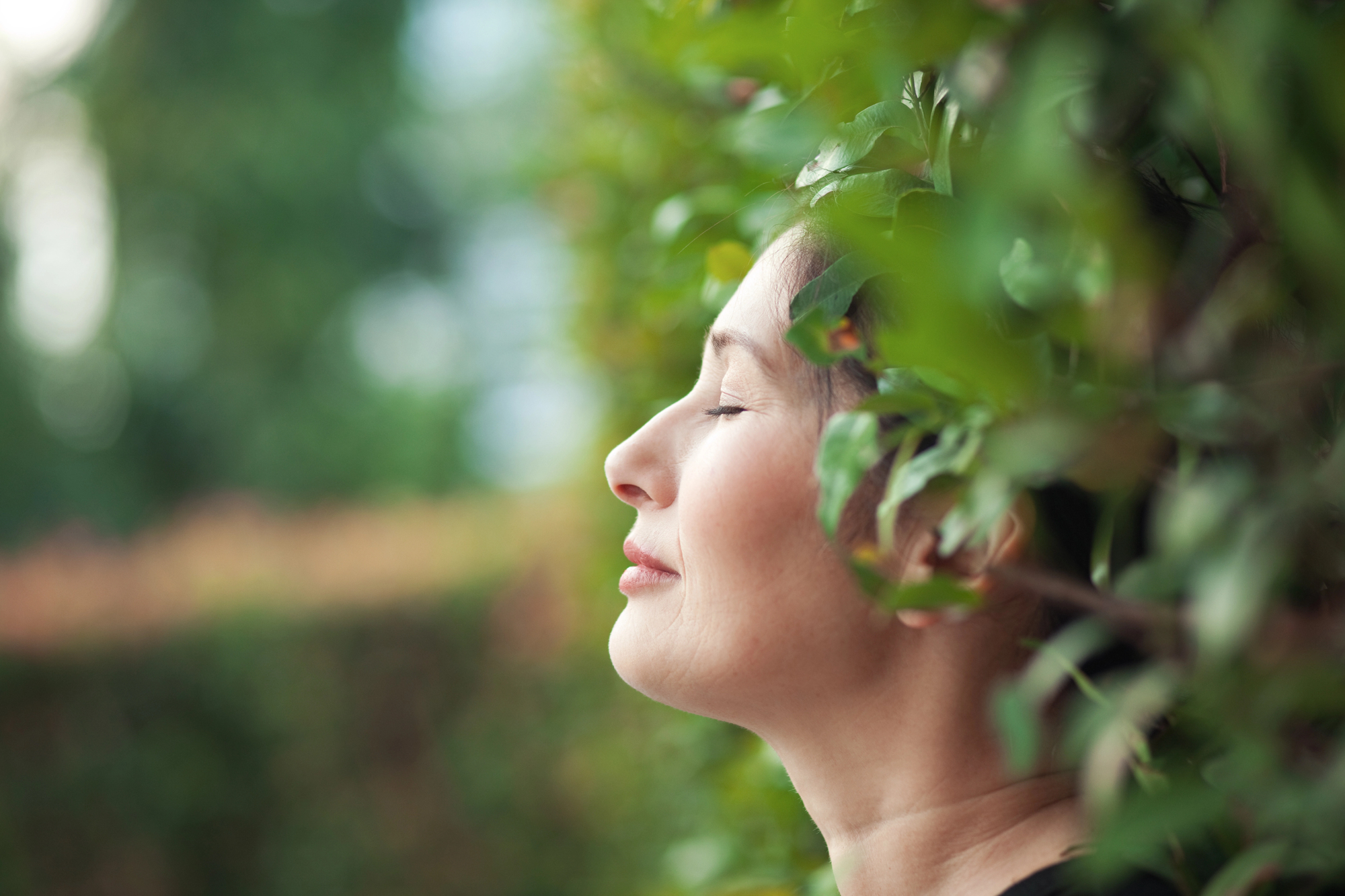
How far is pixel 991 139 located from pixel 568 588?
12.7 feet

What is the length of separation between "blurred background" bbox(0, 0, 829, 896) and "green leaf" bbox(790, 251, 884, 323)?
9cm

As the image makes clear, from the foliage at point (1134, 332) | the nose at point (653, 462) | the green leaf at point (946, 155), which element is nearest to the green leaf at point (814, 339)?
the foliage at point (1134, 332)

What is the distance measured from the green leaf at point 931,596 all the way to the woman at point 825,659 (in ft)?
1.21

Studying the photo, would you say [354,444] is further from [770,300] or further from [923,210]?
[923,210]

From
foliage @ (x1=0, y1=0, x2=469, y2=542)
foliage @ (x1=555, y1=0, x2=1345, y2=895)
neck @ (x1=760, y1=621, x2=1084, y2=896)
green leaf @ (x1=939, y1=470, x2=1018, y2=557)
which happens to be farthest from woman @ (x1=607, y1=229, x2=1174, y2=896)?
foliage @ (x1=0, y1=0, x2=469, y2=542)

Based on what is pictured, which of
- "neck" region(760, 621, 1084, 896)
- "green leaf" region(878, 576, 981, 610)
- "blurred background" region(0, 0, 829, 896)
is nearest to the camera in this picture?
"green leaf" region(878, 576, 981, 610)

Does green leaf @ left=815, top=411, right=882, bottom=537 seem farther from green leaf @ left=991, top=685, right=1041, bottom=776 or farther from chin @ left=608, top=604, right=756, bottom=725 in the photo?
chin @ left=608, top=604, right=756, bottom=725

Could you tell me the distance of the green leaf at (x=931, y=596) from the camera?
1.78 ft

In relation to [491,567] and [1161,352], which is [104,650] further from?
[1161,352]

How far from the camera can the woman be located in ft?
3.17

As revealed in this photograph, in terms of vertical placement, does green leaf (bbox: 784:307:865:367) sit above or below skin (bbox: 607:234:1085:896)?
above

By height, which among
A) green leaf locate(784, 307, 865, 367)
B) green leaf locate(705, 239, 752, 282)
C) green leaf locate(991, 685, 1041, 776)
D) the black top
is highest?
green leaf locate(705, 239, 752, 282)

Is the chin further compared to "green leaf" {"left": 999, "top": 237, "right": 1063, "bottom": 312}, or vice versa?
the chin

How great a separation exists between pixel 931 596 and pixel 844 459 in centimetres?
11
